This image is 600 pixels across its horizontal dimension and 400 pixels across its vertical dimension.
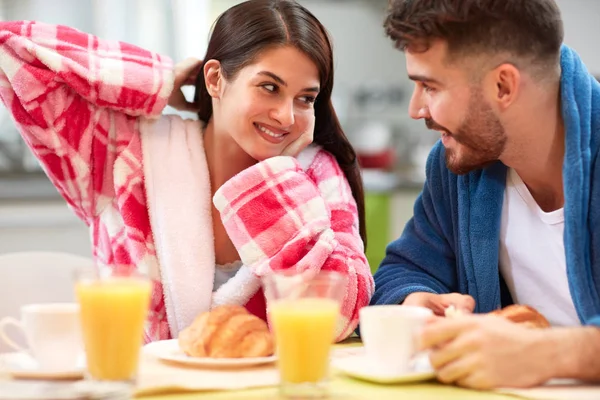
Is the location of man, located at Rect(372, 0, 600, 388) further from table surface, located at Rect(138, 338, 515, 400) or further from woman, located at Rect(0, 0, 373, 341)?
woman, located at Rect(0, 0, 373, 341)

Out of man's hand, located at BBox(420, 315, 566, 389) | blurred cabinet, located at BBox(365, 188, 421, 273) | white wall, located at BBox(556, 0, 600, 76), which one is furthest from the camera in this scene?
white wall, located at BBox(556, 0, 600, 76)

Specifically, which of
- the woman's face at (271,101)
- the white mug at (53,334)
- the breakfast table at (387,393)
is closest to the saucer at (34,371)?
the white mug at (53,334)

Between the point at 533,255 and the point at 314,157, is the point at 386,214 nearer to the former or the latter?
the point at 314,157

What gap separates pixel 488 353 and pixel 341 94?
4102 millimetres

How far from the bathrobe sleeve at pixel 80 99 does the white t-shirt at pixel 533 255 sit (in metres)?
0.76

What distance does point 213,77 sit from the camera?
5.98ft

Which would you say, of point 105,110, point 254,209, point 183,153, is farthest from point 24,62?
point 254,209

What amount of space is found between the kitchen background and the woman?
1.64m

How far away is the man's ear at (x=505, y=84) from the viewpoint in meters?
1.39

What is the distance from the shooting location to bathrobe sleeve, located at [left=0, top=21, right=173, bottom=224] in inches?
66.4

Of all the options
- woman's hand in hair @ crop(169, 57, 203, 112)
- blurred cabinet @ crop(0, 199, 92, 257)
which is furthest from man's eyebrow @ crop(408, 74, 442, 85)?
blurred cabinet @ crop(0, 199, 92, 257)

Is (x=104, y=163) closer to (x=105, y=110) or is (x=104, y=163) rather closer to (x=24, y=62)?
(x=105, y=110)

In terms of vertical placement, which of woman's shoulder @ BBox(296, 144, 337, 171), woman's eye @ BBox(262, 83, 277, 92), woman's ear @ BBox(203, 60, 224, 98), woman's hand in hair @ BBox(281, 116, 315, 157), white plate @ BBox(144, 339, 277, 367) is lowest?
white plate @ BBox(144, 339, 277, 367)

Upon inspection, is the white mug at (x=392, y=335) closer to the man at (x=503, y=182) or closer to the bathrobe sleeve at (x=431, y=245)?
the man at (x=503, y=182)
